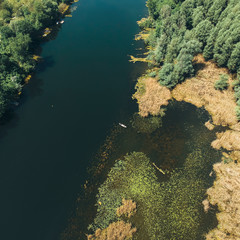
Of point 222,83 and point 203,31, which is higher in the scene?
point 203,31

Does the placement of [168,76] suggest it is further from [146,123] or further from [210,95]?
[146,123]

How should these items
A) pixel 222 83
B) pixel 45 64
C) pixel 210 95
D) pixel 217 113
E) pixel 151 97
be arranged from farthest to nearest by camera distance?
pixel 45 64 < pixel 151 97 < pixel 210 95 < pixel 222 83 < pixel 217 113

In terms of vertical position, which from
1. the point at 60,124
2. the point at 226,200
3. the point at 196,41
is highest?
the point at 196,41

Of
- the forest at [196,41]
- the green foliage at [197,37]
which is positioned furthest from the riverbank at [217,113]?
the green foliage at [197,37]

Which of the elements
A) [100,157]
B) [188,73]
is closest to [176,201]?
[100,157]

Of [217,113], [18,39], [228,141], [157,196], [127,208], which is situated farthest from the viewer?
[18,39]

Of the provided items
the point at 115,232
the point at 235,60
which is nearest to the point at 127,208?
the point at 115,232
